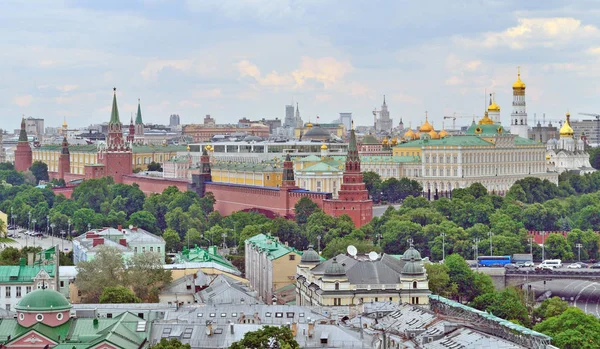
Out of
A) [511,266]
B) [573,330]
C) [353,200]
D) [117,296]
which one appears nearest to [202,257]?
[117,296]

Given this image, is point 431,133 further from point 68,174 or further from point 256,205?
point 256,205

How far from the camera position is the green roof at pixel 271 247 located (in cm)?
7944

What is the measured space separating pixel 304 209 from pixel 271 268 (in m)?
41.6

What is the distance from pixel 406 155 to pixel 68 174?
51.1 metres

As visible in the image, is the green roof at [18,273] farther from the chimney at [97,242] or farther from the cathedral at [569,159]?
the cathedral at [569,159]

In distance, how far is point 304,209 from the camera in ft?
393

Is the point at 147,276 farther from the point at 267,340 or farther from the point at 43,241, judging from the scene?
the point at 43,241

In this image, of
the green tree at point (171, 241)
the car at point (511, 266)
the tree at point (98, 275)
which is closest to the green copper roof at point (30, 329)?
the tree at point (98, 275)

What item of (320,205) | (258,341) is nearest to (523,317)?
(258,341)

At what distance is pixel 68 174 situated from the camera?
634ft

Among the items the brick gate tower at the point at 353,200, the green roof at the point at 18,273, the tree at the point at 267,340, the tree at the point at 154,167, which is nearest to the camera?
the tree at the point at 267,340

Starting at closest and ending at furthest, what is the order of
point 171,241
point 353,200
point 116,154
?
point 171,241
point 353,200
point 116,154

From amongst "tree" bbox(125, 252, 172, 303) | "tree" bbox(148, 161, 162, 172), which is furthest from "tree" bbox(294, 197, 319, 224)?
"tree" bbox(148, 161, 162, 172)

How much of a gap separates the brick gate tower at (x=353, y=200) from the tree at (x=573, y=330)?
2121 inches
